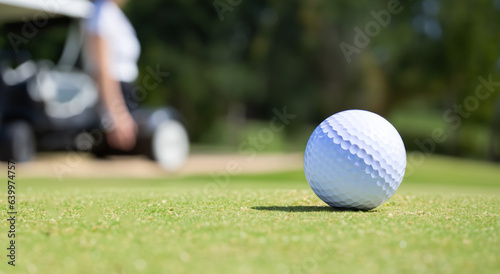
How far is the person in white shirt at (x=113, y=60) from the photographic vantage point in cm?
1247

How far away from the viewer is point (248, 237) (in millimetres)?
4047

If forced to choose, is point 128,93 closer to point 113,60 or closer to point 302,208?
point 113,60

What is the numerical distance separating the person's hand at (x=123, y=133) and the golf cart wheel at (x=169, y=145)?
555 mm

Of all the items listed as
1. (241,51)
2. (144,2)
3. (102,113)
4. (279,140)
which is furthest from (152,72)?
(102,113)

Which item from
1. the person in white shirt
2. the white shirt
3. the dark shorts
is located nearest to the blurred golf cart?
the person in white shirt

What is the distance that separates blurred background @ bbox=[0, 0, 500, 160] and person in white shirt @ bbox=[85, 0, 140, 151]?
9.74m

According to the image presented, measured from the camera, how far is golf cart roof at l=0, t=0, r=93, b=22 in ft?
42.4

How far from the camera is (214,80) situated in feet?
93.0

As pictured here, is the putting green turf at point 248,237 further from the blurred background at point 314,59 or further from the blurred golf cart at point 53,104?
the blurred background at point 314,59

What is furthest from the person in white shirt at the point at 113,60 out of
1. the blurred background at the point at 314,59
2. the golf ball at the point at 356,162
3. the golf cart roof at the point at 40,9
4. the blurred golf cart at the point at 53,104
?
the blurred background at the point at 314,59

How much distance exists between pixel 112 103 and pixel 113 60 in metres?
1.07

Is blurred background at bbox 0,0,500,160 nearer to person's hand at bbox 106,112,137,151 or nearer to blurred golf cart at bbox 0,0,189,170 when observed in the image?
blurred golf cart at bbox 0,0,189,170

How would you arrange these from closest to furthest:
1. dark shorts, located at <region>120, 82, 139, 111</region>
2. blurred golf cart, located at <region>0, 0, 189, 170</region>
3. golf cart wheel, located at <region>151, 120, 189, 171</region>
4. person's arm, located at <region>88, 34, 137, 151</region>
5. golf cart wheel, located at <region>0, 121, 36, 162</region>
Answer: golf cart wheel, located at <region>0, 121, 36, 162</region> → person's arm, located at <region>88, 34, 137, 151</region> → blurred golf cart, located at <region>0, 0, 189, 170</region> → dark shorts, located at <region>120, 82, 139, 111</region> → golf cart wheel, located at <region>151, 120, 189, 171</region>

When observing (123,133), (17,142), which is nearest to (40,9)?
(17,142)
